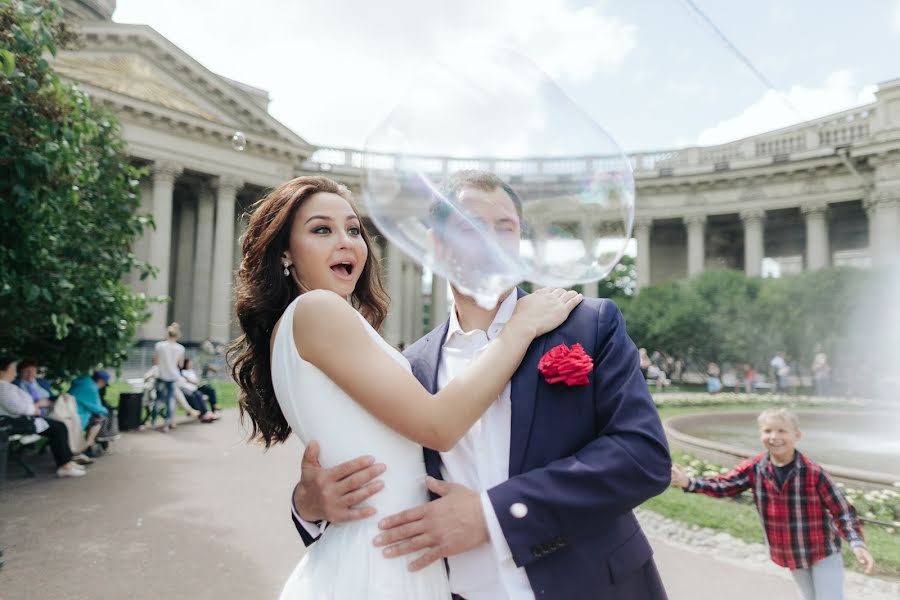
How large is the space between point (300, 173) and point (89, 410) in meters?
29.1

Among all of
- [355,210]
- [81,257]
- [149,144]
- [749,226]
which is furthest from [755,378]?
[149,144]

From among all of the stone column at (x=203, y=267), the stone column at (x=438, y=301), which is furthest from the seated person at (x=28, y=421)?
the stone column at (x=438, y=301)

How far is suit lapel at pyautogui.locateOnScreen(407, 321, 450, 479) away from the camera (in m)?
2.17

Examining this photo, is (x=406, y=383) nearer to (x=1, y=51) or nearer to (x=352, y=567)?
(x=352, y=567)

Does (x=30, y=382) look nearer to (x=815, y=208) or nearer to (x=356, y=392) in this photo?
(x=356, y=392)

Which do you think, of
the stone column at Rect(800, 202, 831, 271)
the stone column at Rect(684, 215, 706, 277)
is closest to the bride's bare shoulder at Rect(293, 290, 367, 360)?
the stone column at Rect(800, 202, 831, 271)

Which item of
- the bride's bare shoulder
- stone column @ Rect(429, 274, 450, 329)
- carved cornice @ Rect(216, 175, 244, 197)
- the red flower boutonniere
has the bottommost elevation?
the red flower boutonniere

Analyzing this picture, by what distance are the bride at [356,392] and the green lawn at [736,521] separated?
220 inches

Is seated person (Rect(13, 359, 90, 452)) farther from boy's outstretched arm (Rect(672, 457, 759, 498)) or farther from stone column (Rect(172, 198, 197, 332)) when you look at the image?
stone column (Rect(172, 198, 197, 332))

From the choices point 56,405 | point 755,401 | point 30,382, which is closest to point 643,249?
point 755,401

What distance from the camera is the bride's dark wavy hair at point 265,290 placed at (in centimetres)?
247

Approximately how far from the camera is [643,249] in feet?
140

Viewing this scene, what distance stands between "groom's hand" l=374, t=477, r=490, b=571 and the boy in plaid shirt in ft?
7.54

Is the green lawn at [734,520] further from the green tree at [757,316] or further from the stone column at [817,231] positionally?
the stone column at [817,231]
